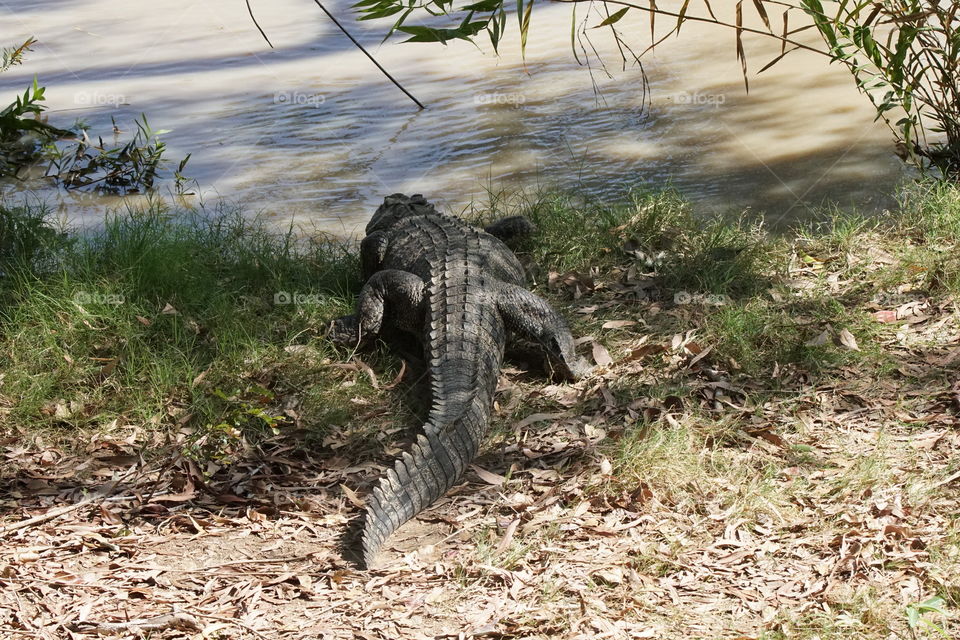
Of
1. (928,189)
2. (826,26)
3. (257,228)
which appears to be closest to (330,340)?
(257,228)

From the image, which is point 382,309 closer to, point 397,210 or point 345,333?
point 345,333

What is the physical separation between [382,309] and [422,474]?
141cm

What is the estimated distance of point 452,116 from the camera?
8.52 m

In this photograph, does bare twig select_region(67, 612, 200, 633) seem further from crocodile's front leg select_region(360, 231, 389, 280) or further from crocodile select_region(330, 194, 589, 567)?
crocodile's front leg select_region(360, 231, 389, 280)

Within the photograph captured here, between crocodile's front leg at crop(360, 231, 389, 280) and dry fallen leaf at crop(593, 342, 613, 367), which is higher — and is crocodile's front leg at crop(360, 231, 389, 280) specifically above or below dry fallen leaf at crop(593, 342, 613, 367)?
above

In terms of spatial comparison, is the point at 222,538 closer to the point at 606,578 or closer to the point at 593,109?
the point at 606,578

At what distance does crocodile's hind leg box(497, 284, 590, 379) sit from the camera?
4.48 m

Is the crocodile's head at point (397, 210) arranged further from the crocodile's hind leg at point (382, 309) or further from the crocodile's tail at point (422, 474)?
the crocodile's tail at point (422, 474)

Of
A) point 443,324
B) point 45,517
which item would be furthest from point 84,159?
point 45,517

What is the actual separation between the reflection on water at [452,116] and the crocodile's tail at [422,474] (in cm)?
309

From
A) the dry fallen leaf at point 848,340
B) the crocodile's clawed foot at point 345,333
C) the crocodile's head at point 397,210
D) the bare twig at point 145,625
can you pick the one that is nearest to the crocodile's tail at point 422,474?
the bare twig at point 145,625

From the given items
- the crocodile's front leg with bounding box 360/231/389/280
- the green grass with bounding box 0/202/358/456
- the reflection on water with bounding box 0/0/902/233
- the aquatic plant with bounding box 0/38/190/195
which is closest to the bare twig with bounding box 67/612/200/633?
the green grass with bounding box 0/202/358/456

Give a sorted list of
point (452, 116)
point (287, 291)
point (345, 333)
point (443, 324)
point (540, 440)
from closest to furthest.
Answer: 1. point (540, 440)
2. point (443, 324)
3. point (345, 333)
4. point (287, 291)
5. point (452, 116)

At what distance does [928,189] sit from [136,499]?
4.81 metres
